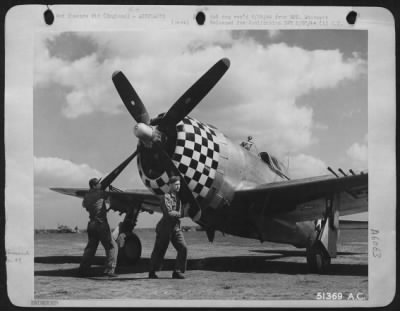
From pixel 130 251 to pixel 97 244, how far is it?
0.73 meters

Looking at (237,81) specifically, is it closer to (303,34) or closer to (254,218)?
(303,34)

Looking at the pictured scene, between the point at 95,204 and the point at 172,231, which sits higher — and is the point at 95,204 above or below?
above

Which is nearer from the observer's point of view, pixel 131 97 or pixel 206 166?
pixel 131 97

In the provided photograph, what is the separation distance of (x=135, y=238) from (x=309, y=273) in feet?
6.11

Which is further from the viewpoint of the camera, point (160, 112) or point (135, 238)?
point (135, 238)

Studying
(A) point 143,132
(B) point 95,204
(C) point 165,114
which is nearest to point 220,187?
(C) point 165,114

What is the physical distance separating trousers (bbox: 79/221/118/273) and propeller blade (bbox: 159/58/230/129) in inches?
43.0

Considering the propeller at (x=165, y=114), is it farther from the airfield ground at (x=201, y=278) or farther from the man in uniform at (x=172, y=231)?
the airfield ground at (x=201, y=278)

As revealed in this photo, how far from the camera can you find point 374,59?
4.30m

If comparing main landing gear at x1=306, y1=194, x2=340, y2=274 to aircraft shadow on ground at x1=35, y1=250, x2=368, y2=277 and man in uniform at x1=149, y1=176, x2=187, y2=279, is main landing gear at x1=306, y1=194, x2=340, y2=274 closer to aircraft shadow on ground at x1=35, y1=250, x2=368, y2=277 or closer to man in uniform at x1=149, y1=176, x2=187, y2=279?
aircraft shadow on ground at x1=35, y1=250, x2=368, y2=277

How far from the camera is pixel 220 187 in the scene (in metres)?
4.74

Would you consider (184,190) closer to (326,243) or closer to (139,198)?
(139,198)

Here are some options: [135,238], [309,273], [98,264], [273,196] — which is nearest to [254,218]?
[273,196]

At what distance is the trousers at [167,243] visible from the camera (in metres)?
4.32
